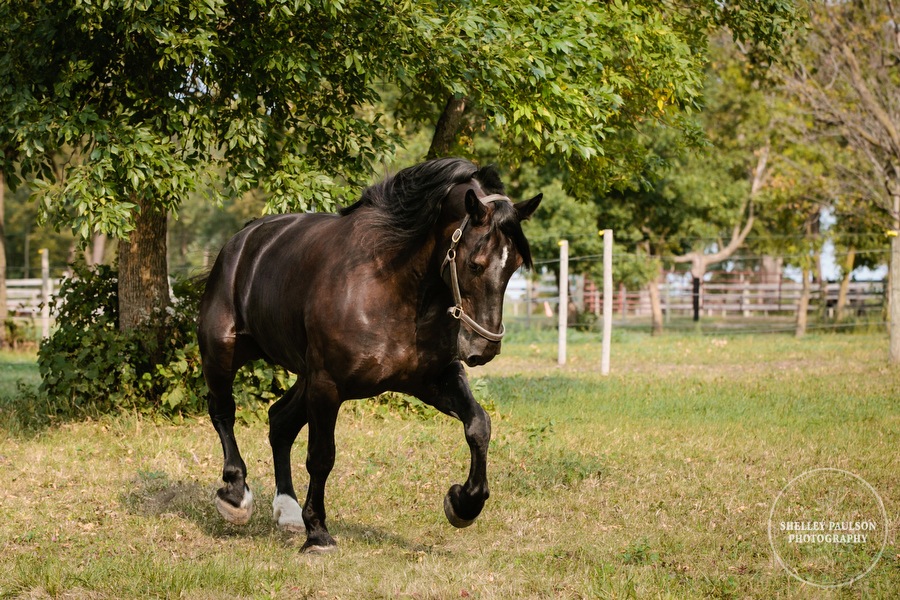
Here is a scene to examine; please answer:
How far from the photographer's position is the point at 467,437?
5.11m

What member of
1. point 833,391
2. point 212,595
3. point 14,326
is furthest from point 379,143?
point 14,326

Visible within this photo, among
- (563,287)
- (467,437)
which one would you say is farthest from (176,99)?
(563,287)

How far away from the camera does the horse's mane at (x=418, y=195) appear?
195 inches

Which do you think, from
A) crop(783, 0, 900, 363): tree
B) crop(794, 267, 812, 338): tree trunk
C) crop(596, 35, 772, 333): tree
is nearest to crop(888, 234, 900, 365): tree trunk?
crop(783, 0, 900, 363): tree

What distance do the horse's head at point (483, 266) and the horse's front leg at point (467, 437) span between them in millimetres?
694

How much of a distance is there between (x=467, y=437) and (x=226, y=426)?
2.19m

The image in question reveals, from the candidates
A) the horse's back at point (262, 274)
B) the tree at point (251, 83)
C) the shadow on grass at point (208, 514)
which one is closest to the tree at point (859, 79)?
the tree at point (251, 83)

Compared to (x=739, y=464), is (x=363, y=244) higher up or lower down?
higher up

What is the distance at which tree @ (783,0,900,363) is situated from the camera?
776 inches

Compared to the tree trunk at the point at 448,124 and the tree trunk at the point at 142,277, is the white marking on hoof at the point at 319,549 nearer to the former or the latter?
the tree trunk at the point at 142,277

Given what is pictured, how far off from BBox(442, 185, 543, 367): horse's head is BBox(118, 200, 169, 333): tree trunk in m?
5.66

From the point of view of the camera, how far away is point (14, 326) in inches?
756

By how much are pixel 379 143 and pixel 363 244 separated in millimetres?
3642

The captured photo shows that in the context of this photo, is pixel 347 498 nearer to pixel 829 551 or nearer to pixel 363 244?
pixel 363 244
